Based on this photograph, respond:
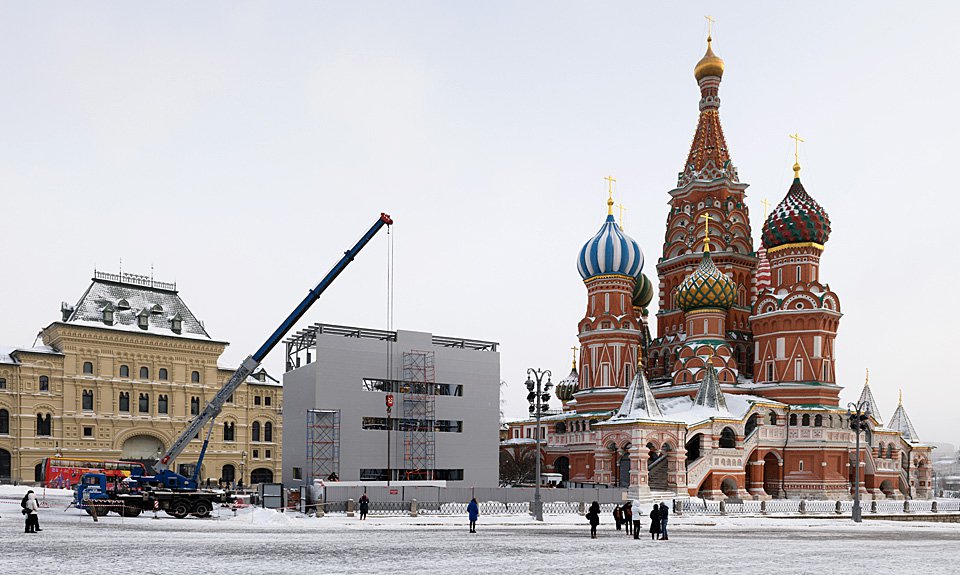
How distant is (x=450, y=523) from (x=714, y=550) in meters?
12.8

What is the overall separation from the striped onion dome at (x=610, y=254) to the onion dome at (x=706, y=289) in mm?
5859

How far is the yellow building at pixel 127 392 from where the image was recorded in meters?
63.9

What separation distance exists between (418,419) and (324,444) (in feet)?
20.4

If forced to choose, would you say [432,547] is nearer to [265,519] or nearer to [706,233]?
[265,519]

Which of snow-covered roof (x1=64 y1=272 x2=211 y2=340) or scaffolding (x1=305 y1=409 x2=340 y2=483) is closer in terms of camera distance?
scaffolding (x1=305 y1=409 x2=340 y2=483)

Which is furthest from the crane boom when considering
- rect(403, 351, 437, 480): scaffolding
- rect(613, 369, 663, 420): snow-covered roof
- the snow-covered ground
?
rect(613, 369, 663, 420): snow-covered roof

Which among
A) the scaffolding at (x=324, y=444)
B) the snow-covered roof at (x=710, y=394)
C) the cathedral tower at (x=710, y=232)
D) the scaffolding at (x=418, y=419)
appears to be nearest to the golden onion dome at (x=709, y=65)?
the cathedral tower at (x=710, y=232)

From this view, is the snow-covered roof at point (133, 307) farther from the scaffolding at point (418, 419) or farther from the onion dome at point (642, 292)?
the onion dome at point (642, 292)

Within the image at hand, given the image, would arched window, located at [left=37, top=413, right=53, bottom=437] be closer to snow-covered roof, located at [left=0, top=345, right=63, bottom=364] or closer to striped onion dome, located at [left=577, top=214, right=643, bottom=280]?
snow-covered roof, located at [left=0, top=345, right=63, bottom=364]

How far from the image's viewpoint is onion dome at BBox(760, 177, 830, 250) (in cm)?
6012

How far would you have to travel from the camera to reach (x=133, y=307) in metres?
70.7

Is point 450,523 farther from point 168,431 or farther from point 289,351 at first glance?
point 168,431

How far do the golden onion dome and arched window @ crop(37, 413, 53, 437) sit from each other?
5831 centimetres

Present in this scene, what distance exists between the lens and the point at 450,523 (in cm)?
3388
